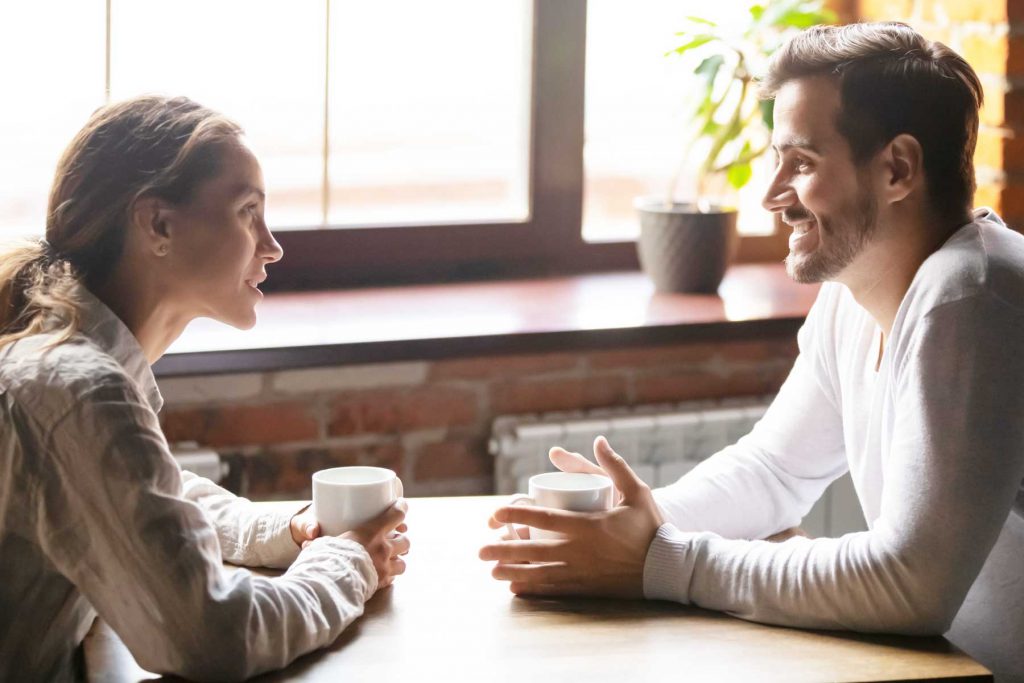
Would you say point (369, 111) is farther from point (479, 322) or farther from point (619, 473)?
point (619, 473)

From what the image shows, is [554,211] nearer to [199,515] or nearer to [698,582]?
[698,582]

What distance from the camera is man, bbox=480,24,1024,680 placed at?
1.35 meters

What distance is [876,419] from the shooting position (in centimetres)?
157

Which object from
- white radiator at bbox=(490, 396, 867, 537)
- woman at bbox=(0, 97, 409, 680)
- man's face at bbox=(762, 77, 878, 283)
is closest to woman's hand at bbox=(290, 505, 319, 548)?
woman at bbox=(0, 97, 409, 680)

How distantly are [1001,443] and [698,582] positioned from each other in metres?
0.34

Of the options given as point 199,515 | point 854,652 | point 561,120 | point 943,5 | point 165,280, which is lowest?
point 854,652

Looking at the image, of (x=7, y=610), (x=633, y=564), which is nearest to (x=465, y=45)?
(x=633, y=564)

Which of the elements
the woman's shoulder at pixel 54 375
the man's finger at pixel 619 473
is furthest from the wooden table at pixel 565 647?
the woman's shoulder at pixel 54 375

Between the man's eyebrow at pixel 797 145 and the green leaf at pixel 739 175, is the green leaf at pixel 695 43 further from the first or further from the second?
the man's eyebrow at pixel 797 145

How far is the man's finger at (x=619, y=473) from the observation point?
1.50m

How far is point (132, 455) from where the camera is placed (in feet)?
3.91

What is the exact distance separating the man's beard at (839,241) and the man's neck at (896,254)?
0.03 ft

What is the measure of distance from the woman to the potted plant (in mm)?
1244

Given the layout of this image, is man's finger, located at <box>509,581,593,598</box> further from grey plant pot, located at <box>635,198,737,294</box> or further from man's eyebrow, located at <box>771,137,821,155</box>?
grey plant pot, located at <box>635,198,737,294</box>
